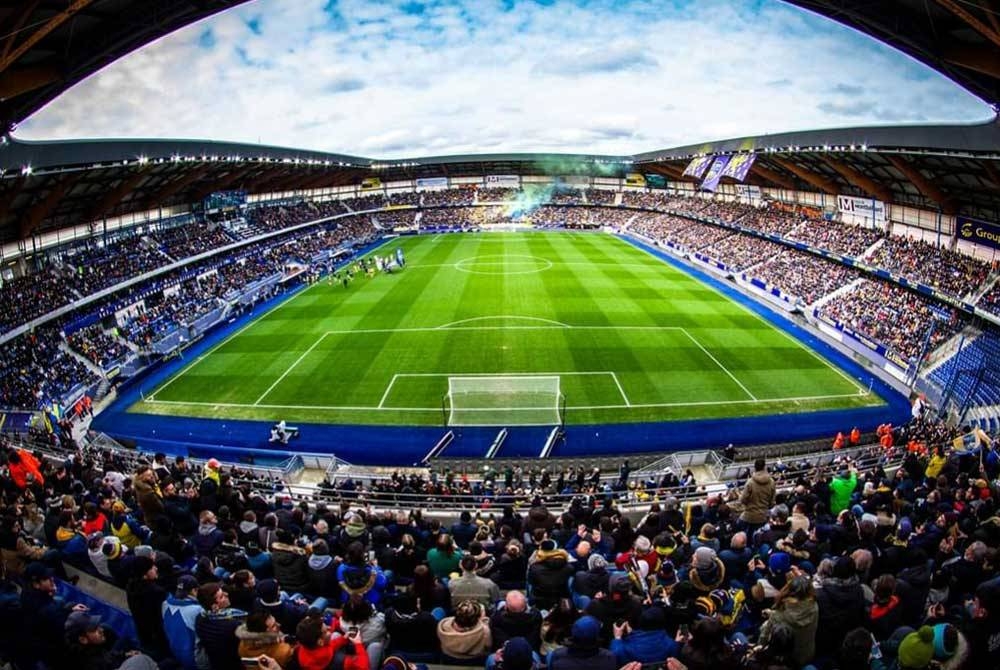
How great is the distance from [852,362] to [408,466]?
23.7 metres

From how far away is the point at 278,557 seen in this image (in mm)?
6602

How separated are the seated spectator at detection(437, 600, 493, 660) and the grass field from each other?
58.0 feet

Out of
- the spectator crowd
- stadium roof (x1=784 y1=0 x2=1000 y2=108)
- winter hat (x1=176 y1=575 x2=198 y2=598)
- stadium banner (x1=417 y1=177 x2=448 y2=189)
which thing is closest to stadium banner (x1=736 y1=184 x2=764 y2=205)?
stadium roof (x1=784 y1=0 x2=1000 y2=108)

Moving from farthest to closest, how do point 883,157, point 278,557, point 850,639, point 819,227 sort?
point 819,227 < point 883,157 < point 278,557 < point 850,639

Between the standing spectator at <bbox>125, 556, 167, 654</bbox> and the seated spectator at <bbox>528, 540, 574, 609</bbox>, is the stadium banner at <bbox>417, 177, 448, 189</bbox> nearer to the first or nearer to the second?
the seated spectator at <bbox>528, 540, 574, 609</bbox>

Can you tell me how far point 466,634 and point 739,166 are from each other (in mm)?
37475

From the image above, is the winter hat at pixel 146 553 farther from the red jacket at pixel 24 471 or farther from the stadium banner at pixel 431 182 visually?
the stadium banner at pixel 431 182

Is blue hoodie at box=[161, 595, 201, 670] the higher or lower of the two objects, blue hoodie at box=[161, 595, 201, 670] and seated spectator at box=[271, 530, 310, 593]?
the higher

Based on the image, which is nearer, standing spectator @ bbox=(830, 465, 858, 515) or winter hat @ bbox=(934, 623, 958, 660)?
winter hat @ bbox=(934, 623, 958, 660)

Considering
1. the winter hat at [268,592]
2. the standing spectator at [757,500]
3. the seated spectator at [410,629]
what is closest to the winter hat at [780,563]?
the standing spectator at [757,500]

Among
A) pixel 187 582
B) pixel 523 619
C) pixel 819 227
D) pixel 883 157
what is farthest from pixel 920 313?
pixel 187 582

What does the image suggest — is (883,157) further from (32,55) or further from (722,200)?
(32,55)

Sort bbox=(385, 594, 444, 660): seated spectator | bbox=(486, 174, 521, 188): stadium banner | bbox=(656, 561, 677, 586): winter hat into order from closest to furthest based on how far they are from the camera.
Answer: bbox=(385, 594, 444, 660): seated spectator < bbox=(656, 561, 677, 586): winter hat < bbox=(486, 174, 521, 188): stadium banner

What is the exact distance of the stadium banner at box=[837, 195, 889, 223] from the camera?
3681 centimetres
